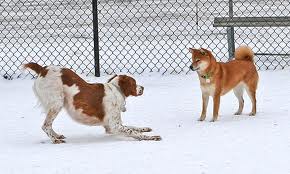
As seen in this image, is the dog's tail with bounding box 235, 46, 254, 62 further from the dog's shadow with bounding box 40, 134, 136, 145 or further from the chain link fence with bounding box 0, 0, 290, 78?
the chain link fence with bounding box 0, 0, 290, 78

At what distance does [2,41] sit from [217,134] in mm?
6058

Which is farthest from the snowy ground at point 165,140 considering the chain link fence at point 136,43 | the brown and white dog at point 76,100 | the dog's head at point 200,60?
the chain link fence at point 136,43

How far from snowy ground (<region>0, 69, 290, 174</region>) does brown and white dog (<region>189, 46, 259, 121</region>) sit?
202 mm

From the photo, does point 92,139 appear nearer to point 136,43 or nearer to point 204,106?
point 204,106

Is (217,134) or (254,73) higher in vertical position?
(254,73)

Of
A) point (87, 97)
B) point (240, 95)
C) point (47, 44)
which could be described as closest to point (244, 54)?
point (240, 95)

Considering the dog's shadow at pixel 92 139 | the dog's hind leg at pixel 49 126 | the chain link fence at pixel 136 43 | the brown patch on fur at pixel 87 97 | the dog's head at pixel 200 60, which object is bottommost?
the dog's shadow at pixel 92 139

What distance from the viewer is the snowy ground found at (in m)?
4.64

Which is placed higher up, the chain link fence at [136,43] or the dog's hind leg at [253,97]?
the chain link fence at [136,43]

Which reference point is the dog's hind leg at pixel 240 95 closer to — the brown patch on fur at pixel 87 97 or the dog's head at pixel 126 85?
the dog's head at pixel 126 85

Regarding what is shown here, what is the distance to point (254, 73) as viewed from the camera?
6.47 m

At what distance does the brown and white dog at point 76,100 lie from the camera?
5481 millimetres

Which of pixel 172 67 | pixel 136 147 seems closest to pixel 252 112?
pixel 136 147

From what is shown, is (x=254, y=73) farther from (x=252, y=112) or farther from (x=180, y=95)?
(x=180, y=95)
